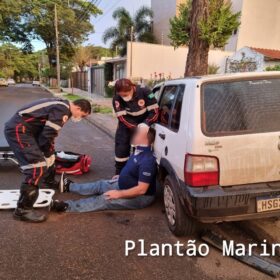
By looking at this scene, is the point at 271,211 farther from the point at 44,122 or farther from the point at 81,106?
the point at 44,122

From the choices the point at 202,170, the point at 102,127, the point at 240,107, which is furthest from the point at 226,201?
the point at 102,127

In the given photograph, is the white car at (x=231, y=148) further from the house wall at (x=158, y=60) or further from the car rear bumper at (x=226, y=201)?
the house wall at (x=158, y=60)

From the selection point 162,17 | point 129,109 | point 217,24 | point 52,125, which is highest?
point 162,17

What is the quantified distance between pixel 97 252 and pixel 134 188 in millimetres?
1007

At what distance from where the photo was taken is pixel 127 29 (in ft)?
102

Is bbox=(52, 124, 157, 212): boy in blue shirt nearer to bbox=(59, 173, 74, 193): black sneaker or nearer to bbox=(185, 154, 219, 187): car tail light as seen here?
bbox=(59, 173, 74, 193): black sneaker

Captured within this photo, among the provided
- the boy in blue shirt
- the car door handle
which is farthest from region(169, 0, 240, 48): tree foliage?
the car door handle

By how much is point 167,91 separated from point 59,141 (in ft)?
17.4

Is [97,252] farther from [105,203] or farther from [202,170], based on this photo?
[202,170]

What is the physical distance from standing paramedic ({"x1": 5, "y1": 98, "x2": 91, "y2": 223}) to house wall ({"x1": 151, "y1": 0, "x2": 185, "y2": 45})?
28.8 m

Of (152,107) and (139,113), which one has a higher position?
(152,107)

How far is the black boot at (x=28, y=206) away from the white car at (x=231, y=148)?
5.74 ft

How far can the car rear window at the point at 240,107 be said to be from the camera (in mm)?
3027

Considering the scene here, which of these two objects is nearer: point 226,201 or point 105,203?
point 226,201
